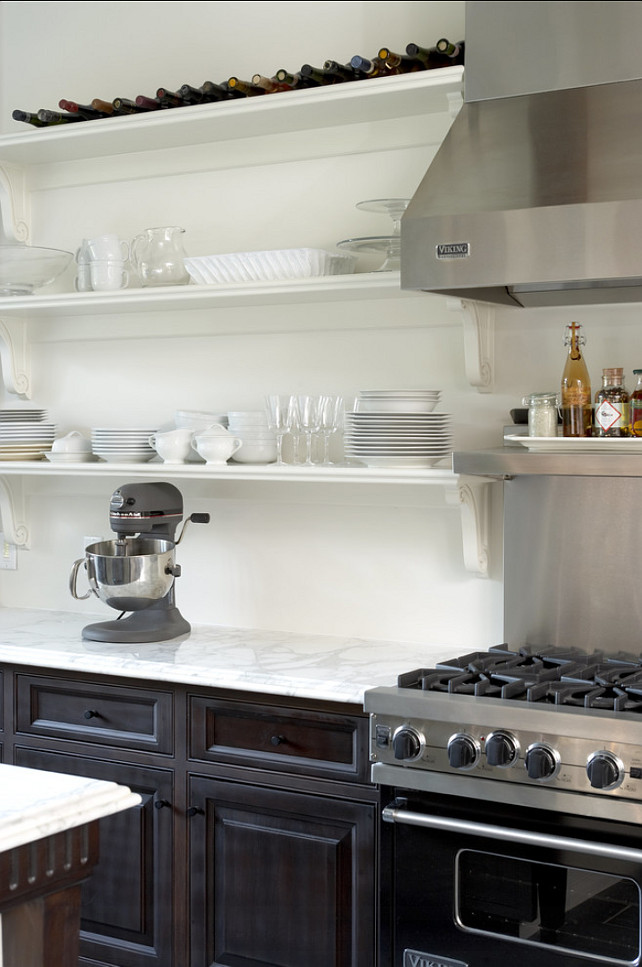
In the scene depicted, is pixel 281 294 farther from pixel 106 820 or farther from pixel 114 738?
pixel 106 820

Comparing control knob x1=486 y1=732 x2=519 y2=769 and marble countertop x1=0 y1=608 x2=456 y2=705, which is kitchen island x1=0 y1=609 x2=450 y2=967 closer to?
marble countertop x1=0 y1=608 x2=456 y2=705

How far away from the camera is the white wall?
276 centimetres

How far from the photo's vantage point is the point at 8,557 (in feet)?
11.2

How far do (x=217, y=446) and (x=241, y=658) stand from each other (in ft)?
1.84

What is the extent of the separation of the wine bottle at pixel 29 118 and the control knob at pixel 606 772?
232 centimetres

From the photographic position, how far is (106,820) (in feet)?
8.37

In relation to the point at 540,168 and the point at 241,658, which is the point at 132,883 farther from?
the point at 540,168

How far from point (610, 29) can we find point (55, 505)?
207cm

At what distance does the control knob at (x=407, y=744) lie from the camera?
2.11 metres

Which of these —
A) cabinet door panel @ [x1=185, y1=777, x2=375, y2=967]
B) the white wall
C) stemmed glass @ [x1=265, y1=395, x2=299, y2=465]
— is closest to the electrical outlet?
the white wall

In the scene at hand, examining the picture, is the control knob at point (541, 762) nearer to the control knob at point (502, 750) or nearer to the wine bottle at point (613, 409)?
the control knob at point (502, 750)

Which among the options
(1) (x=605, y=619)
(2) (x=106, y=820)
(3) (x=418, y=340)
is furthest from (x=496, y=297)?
(2) (x=106, y=820)

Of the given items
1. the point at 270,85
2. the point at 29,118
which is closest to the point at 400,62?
the point at 270,85

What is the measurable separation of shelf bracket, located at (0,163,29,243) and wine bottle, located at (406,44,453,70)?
1.36 metres
